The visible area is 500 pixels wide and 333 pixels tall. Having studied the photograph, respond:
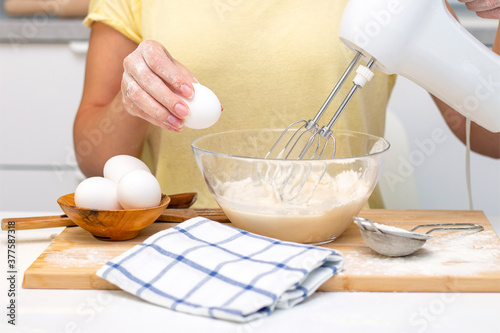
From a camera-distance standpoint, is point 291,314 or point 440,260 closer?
point 291,314

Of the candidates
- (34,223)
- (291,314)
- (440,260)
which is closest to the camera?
(291,314)

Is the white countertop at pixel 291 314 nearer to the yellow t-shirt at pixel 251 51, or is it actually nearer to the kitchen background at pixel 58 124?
the yellow t-shirt at pixel 251 51

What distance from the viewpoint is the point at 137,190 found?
715mm

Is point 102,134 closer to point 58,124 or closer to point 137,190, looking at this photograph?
point 137,190

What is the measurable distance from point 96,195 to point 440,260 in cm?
41

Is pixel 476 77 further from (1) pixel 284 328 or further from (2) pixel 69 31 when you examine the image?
(2) pixel 69 31

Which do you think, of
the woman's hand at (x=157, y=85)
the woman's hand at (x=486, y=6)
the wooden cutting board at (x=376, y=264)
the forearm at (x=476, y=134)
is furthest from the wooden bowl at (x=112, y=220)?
the forearm at (x=476, y=134)

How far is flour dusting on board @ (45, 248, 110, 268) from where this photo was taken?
26.1 inches

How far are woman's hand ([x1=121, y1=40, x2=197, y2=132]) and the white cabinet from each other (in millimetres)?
1087

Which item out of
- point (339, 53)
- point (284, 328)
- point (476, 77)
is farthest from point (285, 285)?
point (339, 53)

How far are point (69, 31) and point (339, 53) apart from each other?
982 millimetres

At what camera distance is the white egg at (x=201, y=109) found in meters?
0.73

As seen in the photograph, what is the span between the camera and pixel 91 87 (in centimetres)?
114

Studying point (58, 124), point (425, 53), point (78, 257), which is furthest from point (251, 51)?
point (58, 124)
